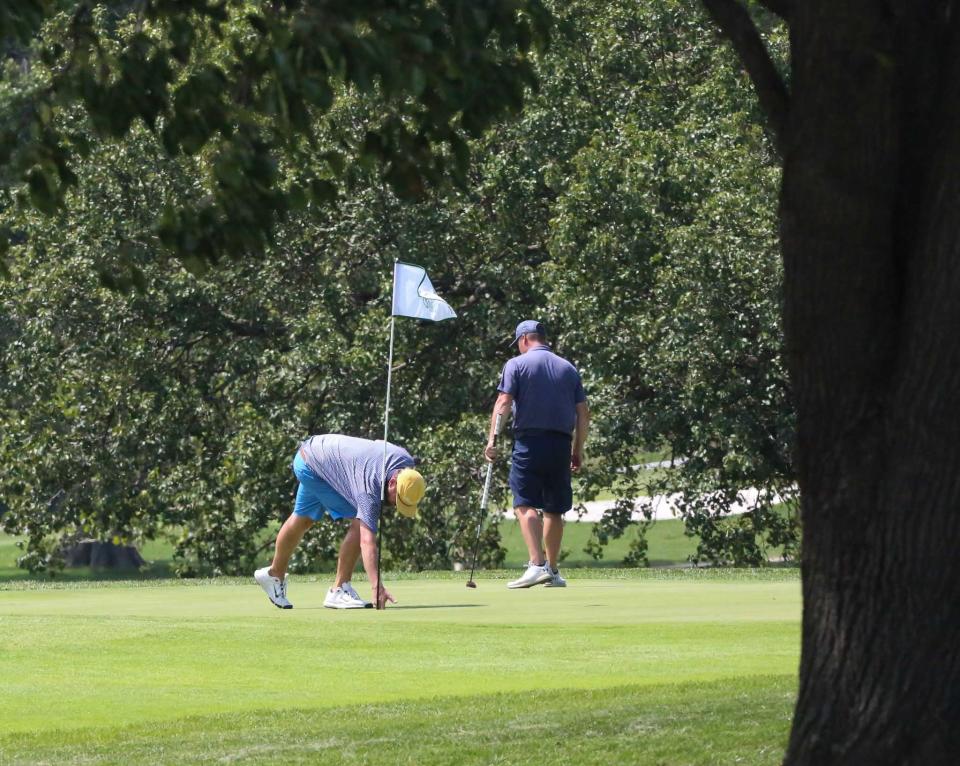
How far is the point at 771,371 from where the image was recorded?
2525 cm

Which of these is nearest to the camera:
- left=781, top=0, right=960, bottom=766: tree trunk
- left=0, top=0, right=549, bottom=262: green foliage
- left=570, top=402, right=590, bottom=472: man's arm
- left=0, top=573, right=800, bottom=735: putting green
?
left=0, top=0, right=549, bottom=262: green foliage

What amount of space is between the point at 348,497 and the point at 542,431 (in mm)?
2474

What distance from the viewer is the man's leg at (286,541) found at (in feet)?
43.7

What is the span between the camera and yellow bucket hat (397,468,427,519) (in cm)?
1284

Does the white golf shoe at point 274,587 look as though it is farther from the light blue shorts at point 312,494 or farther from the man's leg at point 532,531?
the man's leg at point 532,531

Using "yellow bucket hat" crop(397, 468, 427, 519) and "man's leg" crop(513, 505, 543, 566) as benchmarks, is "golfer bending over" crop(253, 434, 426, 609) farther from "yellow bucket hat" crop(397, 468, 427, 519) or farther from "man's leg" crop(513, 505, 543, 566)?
"man's leg" crop(513, 505, 543, 566)

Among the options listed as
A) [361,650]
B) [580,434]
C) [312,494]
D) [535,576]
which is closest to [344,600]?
[312,494]

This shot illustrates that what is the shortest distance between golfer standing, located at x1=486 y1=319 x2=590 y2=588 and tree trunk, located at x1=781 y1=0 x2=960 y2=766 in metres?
9.31

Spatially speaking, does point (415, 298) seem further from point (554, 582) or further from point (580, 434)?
point (554, 582)

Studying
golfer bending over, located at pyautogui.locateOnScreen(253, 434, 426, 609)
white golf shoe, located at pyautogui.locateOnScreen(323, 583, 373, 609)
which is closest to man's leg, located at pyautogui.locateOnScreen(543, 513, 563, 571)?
golfer bending over, located at pyautogui.locateOnScreen(253, 434, 426, 609)

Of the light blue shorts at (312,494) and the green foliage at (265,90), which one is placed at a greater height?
the green foliage at (265,90)

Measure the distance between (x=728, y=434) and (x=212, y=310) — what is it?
8726 millimetres

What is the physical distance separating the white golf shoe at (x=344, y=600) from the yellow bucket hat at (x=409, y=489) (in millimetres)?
773

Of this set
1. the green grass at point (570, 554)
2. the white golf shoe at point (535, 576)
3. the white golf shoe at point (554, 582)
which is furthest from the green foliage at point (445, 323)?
the green grass at point (570, 554)
